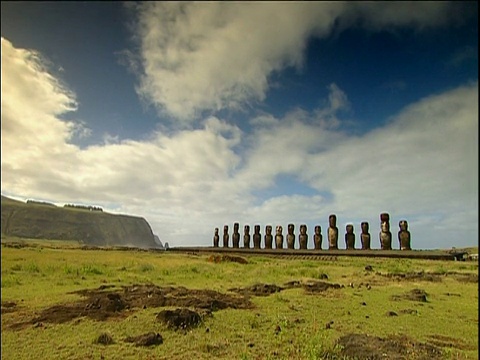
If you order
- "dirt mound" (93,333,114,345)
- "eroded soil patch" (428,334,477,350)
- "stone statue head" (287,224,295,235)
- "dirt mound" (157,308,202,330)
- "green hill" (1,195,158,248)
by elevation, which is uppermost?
"green hill" (1,195,158,248)

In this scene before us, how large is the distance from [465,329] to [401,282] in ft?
23.5

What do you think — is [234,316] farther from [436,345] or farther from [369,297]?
[369,297]

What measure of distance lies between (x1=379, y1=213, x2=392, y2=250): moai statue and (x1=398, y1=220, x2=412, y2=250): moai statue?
0.78m

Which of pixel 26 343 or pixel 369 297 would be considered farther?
pixel 369 297

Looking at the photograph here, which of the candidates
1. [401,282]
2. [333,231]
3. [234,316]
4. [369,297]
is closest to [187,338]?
[234,316]

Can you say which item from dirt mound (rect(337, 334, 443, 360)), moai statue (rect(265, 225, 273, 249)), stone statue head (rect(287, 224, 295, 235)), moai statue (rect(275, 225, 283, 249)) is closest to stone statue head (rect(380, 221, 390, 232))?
stone statue head (rect(287, 224, 295, 235))

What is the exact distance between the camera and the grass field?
21.1 feet

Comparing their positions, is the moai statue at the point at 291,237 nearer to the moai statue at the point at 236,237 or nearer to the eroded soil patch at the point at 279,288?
the moai statue at the point at 236,237

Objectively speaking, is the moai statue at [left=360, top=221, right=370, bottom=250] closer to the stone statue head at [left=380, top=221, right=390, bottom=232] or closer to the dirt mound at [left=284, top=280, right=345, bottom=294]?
the stone statue head at [left=380, top=221, right=390, bottom=232]

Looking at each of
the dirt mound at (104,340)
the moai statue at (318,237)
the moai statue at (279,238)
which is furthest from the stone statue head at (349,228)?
the dirt mound at (104,340)

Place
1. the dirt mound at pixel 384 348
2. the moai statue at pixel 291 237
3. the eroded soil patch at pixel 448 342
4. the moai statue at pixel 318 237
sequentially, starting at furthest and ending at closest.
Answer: the moai statue at pixel 291 237
the moai statue at pixel 318 237
the eroded soil patch at pixel 448 342
the dirt mound at pixel 384 348

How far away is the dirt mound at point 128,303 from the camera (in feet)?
28.4

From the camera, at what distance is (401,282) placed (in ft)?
49.6

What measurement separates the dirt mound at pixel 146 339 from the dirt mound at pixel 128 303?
5.62ft
